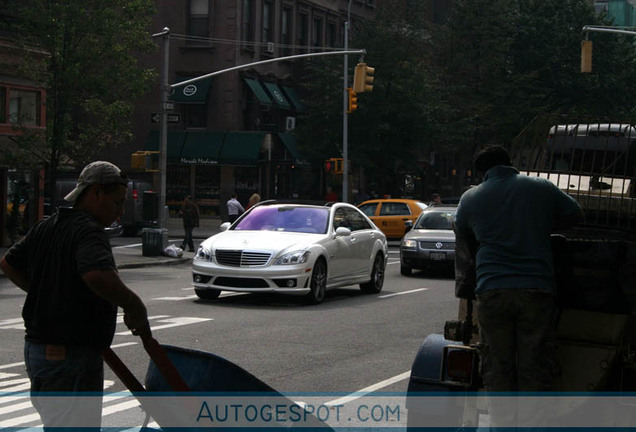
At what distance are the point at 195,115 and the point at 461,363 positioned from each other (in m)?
43.9

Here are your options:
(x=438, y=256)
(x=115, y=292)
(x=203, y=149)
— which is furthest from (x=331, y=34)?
(x=115, y=292)

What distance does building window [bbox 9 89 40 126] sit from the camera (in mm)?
29755

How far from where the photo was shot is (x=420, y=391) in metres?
6.52

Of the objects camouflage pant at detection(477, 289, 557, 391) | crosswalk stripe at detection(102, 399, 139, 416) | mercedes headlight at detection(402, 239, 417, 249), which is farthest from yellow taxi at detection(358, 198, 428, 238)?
camouflage pant at detection(477, 289, 557, 391)

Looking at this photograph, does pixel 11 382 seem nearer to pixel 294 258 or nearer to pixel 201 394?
pixel 201 394

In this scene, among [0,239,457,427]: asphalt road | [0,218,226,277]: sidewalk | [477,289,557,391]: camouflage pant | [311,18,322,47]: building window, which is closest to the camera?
[477,289,557,391]: camouflage pant

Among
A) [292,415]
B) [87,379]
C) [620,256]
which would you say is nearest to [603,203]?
[620,256]

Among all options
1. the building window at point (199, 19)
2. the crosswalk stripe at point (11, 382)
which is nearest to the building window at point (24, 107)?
the building window at point (199, 19)

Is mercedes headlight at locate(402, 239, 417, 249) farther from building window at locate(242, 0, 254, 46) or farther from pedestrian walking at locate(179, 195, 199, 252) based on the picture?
building window at locate(242, 0, 254, 46)

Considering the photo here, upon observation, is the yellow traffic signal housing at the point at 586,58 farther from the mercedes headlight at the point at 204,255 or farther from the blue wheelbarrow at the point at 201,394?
the blue wheelbarrow at the point at 201,394

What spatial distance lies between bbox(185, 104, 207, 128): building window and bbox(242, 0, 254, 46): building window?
3.62m

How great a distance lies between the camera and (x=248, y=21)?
4969cm

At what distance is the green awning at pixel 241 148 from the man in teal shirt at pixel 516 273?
4181 cm

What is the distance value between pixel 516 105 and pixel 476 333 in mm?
50152
